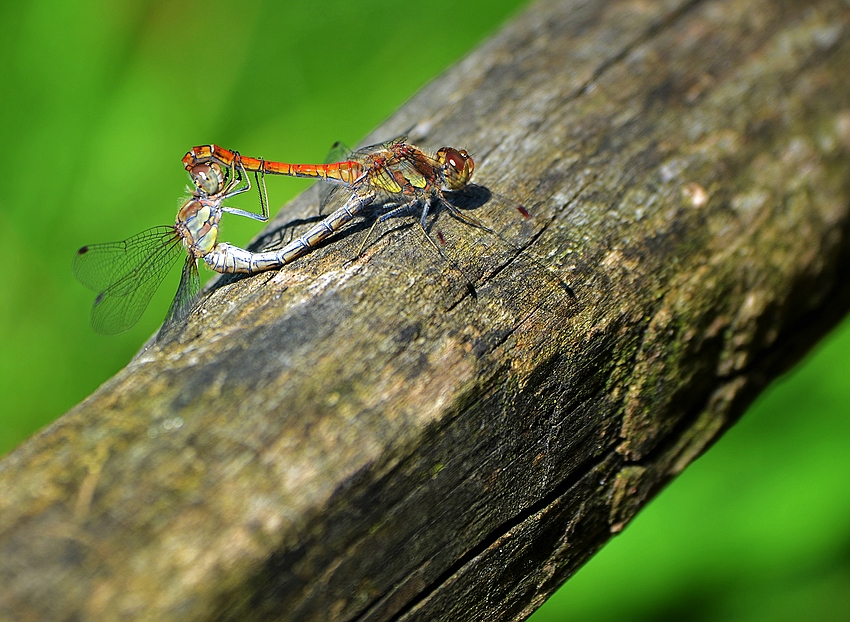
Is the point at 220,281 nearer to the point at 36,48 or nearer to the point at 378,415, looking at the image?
the point at 378,415

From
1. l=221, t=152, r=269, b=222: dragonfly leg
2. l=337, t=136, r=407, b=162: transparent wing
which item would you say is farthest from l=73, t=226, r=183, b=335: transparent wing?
l=337, t=136, r=407, b=162: transparent wing

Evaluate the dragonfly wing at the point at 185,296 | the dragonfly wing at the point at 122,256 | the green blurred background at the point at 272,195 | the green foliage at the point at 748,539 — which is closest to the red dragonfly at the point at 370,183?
the dragonfly wing at the point at 185,296

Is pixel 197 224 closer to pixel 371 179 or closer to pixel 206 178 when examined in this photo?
pixel 206 178

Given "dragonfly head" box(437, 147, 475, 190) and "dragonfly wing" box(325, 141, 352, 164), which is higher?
"dragonfly wing" box(325, 141, 352, 164)

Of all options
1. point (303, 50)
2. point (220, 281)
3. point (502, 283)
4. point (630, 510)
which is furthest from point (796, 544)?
point (303, 50)

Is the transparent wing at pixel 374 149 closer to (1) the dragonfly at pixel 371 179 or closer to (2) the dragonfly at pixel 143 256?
(1) the dragonfly at pixel 371 179

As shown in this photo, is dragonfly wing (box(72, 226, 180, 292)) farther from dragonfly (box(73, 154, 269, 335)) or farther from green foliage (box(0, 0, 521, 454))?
green foliage (box(0, 0, 521, 454))

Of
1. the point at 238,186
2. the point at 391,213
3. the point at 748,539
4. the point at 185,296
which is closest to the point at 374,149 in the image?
the point at 391,213
